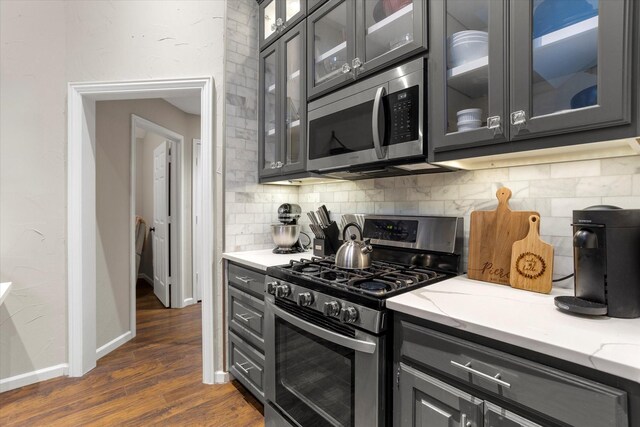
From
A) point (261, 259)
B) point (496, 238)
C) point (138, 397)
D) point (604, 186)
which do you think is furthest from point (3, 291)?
point (604, 186)

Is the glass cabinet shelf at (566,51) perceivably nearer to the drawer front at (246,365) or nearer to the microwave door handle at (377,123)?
the microwave door handle at (377,123)

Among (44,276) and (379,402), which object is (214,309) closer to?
(44,276)

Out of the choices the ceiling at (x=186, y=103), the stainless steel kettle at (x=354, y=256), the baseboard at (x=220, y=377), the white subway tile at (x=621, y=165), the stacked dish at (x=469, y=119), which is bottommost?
the baseboard at (x=220, y=377)

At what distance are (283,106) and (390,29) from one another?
894mm

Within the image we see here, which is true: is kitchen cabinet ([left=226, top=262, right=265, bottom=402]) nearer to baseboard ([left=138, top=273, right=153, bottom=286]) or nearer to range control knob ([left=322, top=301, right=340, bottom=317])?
range control knob ([left=322, top=301, right=340, bottom=317])

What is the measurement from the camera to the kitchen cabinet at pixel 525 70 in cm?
86

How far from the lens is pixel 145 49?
2270 mm

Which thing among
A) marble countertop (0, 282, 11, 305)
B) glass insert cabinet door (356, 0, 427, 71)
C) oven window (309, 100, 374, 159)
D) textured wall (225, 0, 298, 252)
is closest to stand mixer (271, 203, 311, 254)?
textured wall (225, 0, 298, 252)

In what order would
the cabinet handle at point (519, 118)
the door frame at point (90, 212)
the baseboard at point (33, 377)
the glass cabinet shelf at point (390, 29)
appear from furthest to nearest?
1. the door frame at point (90, 212)
2. the baseboard at point (33, 377)
3. the glass cabinet shelf at point (390, 29)
4. the cabinet handle at point (519, 118)

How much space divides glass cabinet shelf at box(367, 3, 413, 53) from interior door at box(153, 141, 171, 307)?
10.2 ft

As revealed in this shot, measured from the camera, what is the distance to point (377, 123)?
1.37m

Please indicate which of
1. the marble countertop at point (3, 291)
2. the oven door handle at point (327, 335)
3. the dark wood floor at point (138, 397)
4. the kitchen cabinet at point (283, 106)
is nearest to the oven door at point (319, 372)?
the oven door handle at point (327, 335)

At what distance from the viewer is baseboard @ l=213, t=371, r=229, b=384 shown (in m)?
2.18

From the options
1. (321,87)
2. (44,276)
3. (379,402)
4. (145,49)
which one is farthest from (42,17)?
(379,402)
